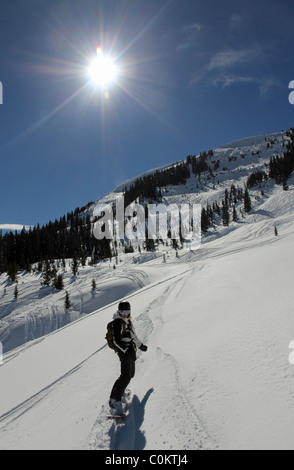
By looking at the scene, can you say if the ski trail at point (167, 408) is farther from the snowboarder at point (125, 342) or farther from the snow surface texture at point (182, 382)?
the snowboarder at point (125, 342)

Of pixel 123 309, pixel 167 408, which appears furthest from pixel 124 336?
pixel 167 408

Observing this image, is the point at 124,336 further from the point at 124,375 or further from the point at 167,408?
the point at 167,408


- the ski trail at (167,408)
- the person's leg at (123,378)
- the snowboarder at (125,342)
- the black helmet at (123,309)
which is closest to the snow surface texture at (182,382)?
the ski trail at (167,408)

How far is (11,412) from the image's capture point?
489 cm

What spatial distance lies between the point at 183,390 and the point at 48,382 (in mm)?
3910

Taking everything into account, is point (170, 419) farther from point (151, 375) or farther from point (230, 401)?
point (151, 375)

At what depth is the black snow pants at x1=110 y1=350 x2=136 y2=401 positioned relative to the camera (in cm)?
417

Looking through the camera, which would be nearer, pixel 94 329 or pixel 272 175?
pixel 94 329

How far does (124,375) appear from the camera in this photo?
14.2 ft
